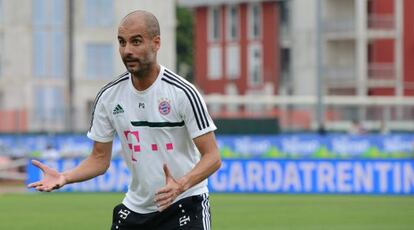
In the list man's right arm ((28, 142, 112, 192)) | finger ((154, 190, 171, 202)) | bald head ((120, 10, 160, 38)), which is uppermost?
bald head ((120, 10, 160, 38))

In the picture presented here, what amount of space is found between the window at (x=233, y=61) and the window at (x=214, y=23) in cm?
122

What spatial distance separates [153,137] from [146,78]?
41cm

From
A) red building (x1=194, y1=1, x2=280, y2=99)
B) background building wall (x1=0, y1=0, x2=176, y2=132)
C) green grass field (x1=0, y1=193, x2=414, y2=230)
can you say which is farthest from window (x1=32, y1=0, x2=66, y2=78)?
green grass field (x1=0, y1=193, x2=414, y2=230)

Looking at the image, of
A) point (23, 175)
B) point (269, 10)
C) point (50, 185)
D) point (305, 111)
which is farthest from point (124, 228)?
point (269, 10)

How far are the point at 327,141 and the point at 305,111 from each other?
1258 centimetres

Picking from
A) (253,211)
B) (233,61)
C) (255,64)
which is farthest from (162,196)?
(233,61)

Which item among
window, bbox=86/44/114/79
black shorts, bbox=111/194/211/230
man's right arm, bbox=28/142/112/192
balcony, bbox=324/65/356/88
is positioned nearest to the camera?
black shorts, bbox=111/194/211/230

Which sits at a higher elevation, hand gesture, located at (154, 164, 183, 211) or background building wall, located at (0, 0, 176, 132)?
background building wall, located at (0, 0, 176, 132)

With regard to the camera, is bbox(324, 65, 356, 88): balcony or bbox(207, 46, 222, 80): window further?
bbox(207, 46, 222, 80): window

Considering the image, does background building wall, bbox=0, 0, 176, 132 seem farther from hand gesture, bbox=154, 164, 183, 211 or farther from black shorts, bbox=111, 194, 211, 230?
hand gesture, bbox=154, 164, 183, 211

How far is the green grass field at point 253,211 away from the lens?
2061 cm

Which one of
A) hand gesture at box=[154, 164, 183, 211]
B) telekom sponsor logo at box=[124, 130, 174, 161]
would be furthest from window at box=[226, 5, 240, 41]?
hand gesture at box=[154, 164, 183, 211]

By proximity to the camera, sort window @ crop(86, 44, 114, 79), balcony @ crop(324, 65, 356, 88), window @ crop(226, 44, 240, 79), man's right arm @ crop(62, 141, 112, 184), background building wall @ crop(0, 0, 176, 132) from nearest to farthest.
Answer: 1. man's right arm @ crop(62, 141, 112, 184)
2. background building wall @ crop(0, 0, 176, 132)
3. window @ crop(86, 44, 114, 79)
4. balcony @ crop(324, 65, 356, 88)
5. window @ crop(226, 44, 240, 79)

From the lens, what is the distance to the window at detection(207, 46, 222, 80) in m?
72.8
